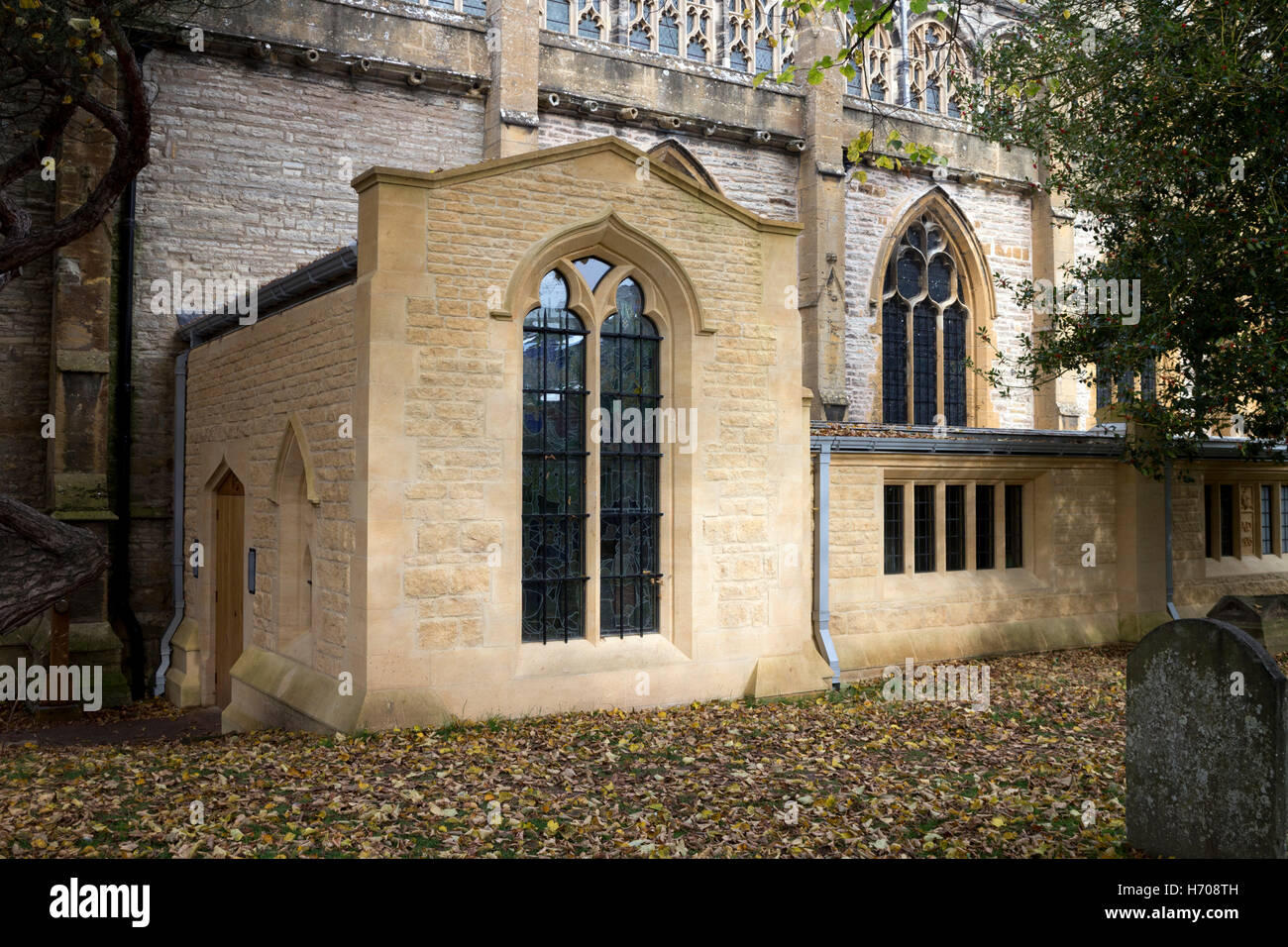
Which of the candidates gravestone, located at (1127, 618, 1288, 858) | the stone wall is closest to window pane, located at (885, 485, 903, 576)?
gravestone, located at (1127, 618, 1288, 858)

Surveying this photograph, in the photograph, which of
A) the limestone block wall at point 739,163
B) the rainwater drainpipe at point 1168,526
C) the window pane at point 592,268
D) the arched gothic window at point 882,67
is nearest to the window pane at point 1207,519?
the rainwater drainpipe at point 1168,526

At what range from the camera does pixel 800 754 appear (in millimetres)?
7699

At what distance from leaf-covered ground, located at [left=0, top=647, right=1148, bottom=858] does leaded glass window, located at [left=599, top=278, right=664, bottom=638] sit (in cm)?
109

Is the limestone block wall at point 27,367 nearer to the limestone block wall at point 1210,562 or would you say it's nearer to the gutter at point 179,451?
the gutter at point 179,451

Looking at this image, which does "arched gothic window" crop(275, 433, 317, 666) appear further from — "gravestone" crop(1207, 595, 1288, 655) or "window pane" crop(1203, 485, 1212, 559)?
"window pane" crop(1203, 485, 1212, 559)

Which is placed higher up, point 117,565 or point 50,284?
point 50,284

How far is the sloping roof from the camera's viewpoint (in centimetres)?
815

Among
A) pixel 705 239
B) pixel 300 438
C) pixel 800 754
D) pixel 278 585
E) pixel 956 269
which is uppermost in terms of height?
pixel 956 269

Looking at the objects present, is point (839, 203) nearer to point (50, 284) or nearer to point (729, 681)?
point (729, 681)

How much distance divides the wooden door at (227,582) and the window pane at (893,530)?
25.2ft

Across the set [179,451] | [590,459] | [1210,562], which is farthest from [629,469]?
[1210,562]

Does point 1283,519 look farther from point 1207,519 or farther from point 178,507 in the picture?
point 178,507
